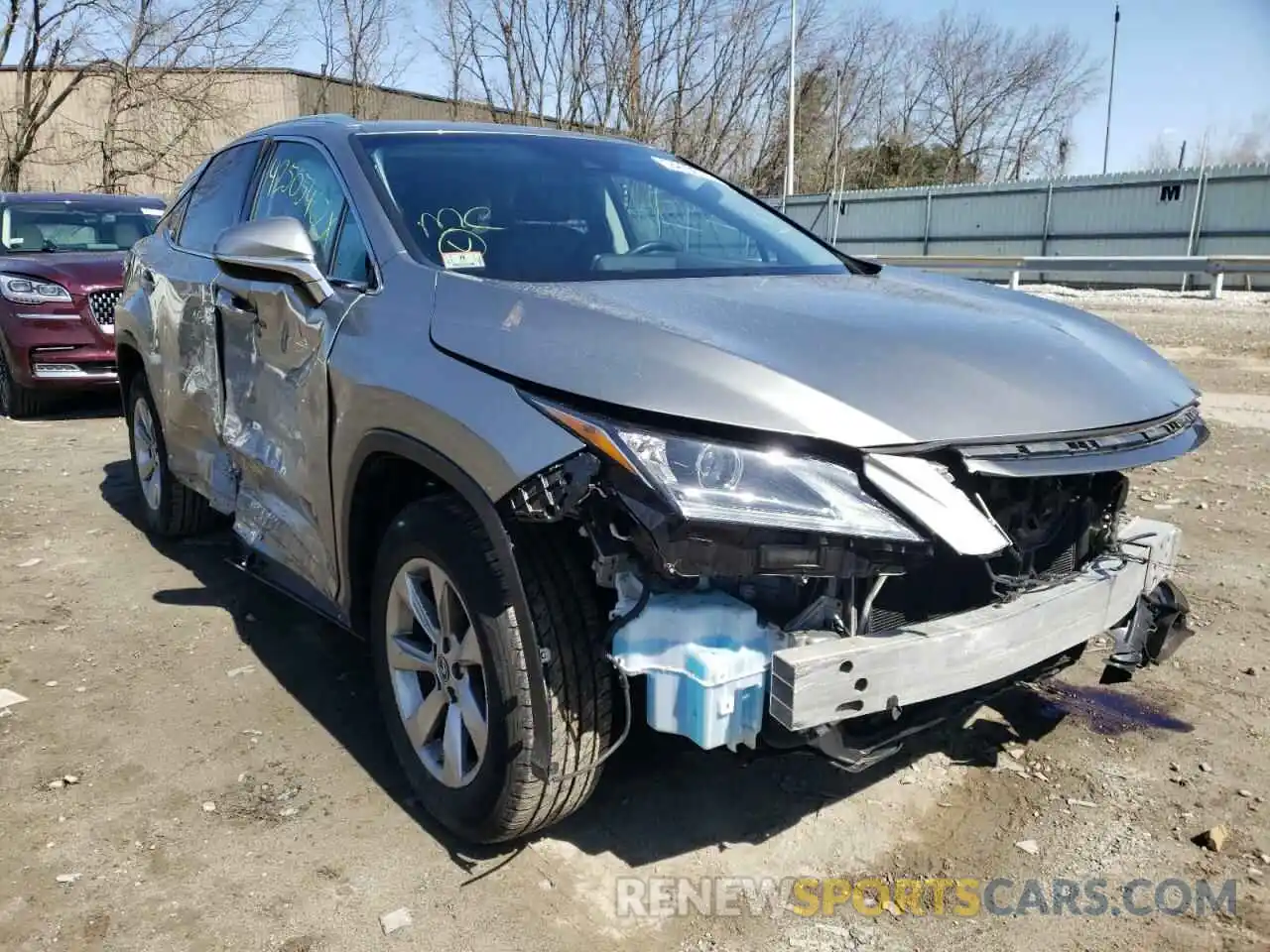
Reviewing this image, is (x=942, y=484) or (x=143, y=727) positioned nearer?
(x=942, y=484)

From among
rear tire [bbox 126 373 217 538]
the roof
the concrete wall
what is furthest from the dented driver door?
the concrete wall

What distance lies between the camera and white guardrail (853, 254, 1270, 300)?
17.8 metres

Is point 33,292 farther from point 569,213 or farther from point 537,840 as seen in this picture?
point 537,840

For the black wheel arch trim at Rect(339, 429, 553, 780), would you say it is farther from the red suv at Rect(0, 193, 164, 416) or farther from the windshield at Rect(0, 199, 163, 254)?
the windshield at Rect(0, 199, 163, 254)

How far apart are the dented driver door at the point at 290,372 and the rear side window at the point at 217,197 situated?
225mm

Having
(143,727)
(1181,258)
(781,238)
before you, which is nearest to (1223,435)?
(781,238)

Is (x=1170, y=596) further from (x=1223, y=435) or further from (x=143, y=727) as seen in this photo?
(x=1223, y=435)

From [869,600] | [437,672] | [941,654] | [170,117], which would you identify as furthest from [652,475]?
[170,117]

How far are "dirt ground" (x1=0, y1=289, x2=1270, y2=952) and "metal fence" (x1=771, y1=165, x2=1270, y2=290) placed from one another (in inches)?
716

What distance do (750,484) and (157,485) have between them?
3903 mm

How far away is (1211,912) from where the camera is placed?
241cm

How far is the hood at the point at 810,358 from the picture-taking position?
2.08 m

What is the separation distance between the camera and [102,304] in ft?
26.8

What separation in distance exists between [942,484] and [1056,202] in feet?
84.9
